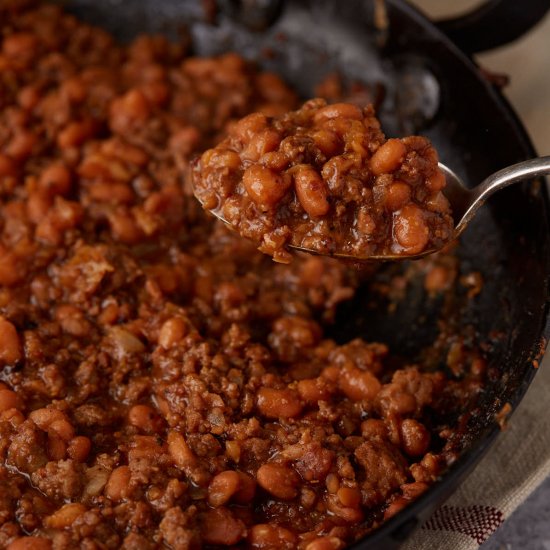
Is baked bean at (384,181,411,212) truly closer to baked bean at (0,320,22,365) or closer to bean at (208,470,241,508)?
bean at (208,470,241,508)

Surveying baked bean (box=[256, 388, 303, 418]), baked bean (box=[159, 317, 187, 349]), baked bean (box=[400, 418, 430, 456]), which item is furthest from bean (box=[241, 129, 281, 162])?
baked bean (box=[400, 418, 430, 456])

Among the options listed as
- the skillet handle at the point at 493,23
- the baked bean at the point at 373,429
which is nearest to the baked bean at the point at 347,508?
the baked bean at the point at 373,429

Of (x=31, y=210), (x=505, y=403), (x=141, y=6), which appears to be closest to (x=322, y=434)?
(x=505, y=403)

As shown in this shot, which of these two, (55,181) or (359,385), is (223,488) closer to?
(359,385)

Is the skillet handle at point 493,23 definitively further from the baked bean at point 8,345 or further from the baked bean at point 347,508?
the baked bean at point 8,345

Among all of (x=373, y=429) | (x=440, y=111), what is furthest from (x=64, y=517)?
(x=440, y=111)
